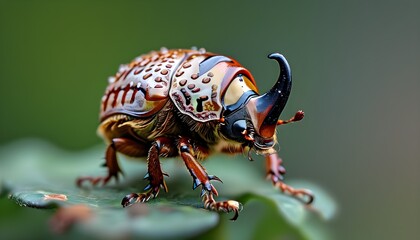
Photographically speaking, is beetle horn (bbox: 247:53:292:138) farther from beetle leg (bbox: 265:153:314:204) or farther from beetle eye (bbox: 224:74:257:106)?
beetle leg (bbox: 265:153:314:204)

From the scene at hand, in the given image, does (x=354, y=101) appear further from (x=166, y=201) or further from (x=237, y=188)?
→ (x=166, y=201)

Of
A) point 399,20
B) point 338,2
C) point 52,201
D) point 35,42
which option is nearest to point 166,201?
point 52,201

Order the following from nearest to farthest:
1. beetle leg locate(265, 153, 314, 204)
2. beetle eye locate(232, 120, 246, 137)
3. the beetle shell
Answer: beetle eye locate(232, 120, 246, 137)
the beetle shell
beetle leg locate(265, 153, 314, 204)

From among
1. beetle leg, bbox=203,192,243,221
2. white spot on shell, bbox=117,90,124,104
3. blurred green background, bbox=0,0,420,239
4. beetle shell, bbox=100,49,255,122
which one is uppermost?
beetle shell, bbox=100,49,255,122

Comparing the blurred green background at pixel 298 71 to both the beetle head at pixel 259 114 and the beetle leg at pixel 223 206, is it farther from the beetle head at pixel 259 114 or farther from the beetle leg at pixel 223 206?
the beetle leg at pixel 223 206

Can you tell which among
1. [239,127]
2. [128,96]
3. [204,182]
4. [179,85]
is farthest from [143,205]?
[128,96]

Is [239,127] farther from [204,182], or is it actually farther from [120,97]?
[120,97]

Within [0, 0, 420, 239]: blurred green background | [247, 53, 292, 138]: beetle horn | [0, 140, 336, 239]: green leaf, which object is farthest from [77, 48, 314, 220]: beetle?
[0, 0, 420, 239]: blurred green background
